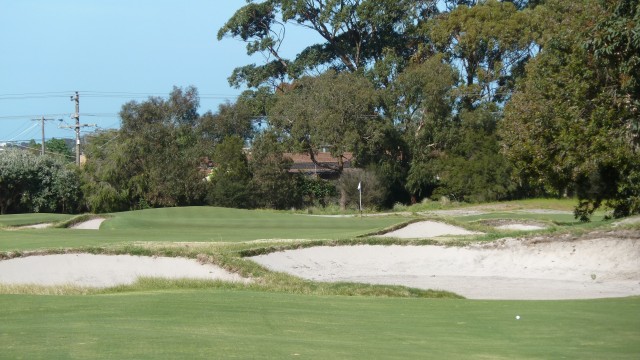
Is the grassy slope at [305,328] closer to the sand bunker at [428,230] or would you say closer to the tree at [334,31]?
the sand bunker at [428,230]

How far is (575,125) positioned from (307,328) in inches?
819

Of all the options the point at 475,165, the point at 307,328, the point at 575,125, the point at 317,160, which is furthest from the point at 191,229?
the point at 317,160

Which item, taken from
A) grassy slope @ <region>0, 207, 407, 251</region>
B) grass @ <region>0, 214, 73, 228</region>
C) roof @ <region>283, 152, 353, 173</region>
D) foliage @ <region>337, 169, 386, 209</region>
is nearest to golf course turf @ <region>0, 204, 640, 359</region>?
grassy slope @ <region>0, 207, 407, 251</region>

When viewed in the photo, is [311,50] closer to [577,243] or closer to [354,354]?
[577,243]

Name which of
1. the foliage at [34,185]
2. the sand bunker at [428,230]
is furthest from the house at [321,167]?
the sand bunker at [428,230]

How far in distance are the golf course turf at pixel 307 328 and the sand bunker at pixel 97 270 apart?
244 inches

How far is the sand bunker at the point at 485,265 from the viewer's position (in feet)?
73.6

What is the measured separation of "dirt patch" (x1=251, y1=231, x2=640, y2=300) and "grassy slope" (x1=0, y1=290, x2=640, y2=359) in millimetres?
7463

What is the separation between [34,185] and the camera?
62594 millimetres

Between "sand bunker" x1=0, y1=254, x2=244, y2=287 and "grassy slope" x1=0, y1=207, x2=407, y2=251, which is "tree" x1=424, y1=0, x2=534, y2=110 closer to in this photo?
"grassy slope" x1=0, y1=207, x2=407, y2=251

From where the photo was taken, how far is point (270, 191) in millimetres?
64125

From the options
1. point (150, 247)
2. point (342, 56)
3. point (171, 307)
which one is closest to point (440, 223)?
point (150, 247)

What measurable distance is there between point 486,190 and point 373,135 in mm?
9481

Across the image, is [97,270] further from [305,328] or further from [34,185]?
[34,185]
